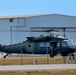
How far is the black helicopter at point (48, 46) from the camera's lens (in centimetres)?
3934

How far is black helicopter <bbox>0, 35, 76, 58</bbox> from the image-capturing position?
39344 mm

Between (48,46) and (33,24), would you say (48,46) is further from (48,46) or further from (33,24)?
(33,24)

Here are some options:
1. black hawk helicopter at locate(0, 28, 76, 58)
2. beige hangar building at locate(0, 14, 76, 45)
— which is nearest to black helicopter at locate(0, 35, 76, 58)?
black hawk helicopter at locate(0, 28, 76, 58)

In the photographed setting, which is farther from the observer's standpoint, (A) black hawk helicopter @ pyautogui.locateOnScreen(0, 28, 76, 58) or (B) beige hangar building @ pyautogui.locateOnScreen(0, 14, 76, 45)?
(B) beige hangar building @ pyautogui.locateOnScreen(0, 14, 76, 45)

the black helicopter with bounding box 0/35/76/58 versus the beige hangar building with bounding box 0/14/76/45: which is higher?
the beige hangar building with bounding box 0/14/76/45

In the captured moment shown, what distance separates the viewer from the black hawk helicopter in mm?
39344

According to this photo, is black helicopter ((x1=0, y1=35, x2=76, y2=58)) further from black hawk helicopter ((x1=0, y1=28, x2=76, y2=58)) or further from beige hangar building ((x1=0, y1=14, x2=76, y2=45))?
beige hangar building ((x1=0, y1=14, x2=76, y2=45))

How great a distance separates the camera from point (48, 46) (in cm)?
4003

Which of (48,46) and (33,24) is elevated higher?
(33,24)

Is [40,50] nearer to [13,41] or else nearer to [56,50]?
[56,50]

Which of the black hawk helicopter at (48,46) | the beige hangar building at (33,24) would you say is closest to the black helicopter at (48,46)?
the black hawk helicopter at (48,46)

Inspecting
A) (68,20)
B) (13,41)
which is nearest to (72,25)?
(68,20)

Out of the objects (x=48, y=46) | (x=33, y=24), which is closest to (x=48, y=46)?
(x=48, y=46)

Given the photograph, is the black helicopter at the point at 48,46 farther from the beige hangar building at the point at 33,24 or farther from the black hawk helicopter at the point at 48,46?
the beige hangar building at the point at 33,24
